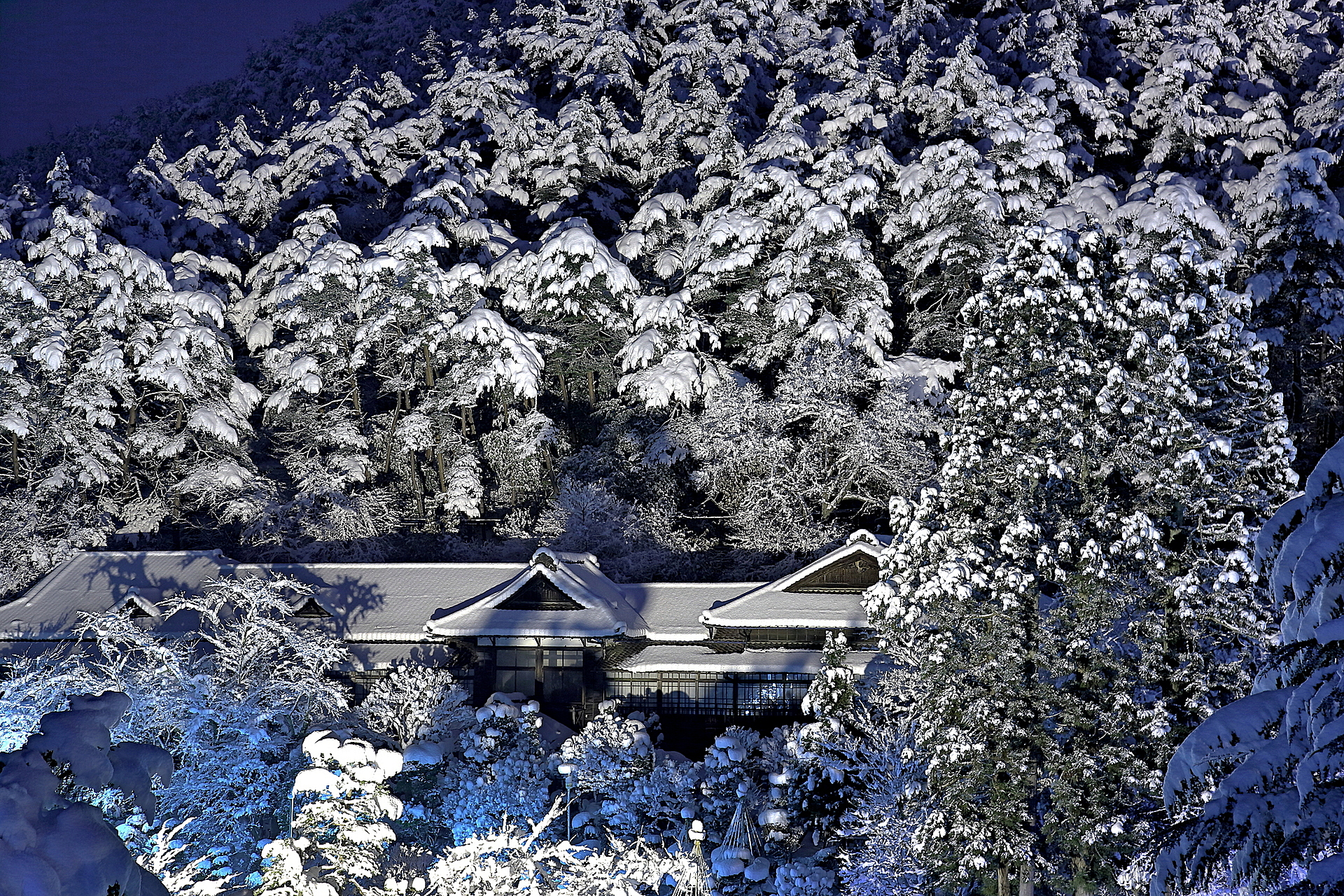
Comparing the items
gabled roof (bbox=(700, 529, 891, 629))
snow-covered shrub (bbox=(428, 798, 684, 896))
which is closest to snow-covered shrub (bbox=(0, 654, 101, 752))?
snow-covered shrub (bbox=(428, 798, 684, 896))

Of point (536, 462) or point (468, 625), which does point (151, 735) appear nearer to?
point (468, 625)

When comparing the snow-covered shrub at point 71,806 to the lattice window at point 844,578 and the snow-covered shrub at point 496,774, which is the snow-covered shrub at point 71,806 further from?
the lattice window at point 844,578

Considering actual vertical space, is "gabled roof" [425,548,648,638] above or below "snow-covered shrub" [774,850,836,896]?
above

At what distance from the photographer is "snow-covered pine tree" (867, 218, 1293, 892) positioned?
13539 mm

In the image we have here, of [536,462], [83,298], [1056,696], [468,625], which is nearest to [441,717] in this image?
[468,625]

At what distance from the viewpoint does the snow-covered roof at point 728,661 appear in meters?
21.4

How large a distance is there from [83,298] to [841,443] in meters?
24.0

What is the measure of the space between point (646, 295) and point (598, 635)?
583 inches

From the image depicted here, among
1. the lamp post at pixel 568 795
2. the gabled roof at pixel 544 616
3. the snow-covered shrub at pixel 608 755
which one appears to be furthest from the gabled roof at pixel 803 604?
the lamp post at pixel 568 795

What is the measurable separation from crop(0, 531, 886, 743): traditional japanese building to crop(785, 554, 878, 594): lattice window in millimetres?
25

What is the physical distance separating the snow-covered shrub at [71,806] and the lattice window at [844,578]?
17580 mm

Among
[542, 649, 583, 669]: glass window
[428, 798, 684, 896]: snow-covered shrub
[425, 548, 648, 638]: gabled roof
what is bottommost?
[542, 649, 583, 669]: glass window

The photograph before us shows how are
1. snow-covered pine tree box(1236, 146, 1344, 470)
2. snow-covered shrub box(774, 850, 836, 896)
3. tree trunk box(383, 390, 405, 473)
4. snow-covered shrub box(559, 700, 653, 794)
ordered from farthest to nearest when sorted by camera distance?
tree trunk box(383, 390, 405, 473), snow-covered pine tree box(1236, 146, 1344, 470), snow-covered shrub box(559, 700, 653, 794), snow-covered shrub box(774, 850, 836, 896)

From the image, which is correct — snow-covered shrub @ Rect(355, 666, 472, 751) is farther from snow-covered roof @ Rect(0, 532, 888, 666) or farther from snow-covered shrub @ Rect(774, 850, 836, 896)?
snow-covered shrub @ Rect(774, 850, 836, 896)
